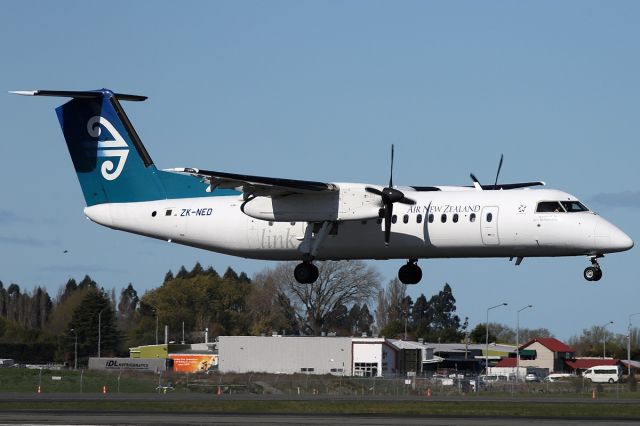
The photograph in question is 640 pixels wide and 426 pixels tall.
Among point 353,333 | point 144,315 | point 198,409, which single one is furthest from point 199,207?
point 144,315

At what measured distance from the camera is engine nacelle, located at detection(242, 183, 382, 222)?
37.8m

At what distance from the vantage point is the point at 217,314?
98.9 m

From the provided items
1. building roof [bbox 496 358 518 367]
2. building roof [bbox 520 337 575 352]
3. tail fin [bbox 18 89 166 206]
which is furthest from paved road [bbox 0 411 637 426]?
building roof [bbox 520 337 575 352]

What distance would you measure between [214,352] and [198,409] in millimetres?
39160

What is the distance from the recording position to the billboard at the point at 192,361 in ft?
242

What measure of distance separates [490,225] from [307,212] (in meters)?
6.22

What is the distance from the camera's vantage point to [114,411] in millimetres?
36094

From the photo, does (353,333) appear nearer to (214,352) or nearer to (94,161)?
(214,352)

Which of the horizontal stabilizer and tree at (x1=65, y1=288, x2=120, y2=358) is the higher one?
the horizontal stabilizer

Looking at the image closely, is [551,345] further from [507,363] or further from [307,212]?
[307,212]

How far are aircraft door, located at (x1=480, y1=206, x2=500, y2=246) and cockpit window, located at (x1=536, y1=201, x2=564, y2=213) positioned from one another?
53.4 inches

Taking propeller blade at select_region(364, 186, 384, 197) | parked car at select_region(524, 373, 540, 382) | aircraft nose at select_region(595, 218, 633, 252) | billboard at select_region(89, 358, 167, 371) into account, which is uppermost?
propeller blade at select_region(364, 186, 384, 197)

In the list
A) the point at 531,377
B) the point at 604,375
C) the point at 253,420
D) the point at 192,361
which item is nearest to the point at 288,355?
the point at 192,361

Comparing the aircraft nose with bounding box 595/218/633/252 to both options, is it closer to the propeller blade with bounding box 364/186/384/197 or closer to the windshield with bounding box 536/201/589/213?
the windshield with bounding box 536/201/589/213
